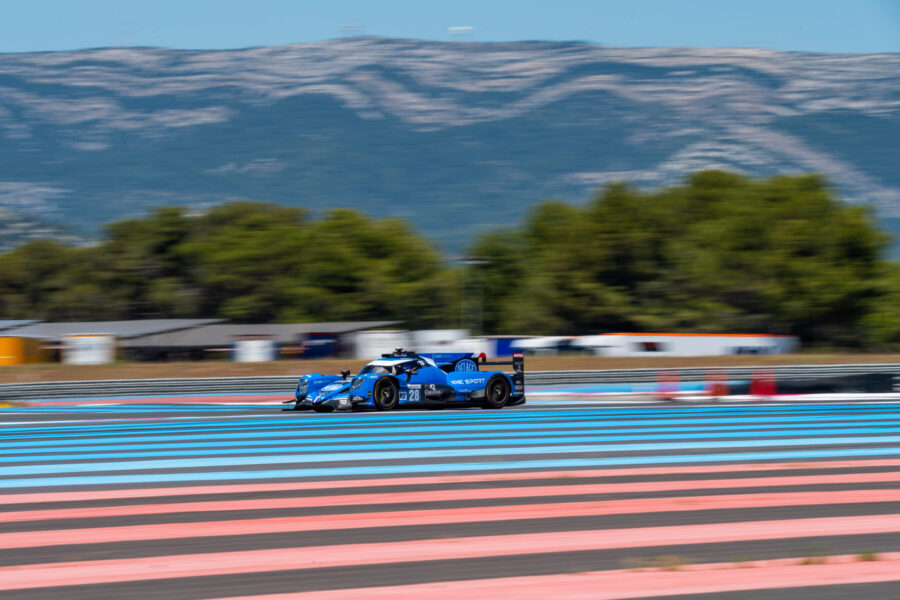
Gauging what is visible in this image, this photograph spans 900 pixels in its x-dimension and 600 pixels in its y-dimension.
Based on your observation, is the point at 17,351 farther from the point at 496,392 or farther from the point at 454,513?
the point at 454,513

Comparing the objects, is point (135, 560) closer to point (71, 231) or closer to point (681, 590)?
point (681, 590)

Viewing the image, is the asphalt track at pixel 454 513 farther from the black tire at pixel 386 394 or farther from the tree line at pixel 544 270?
the tree line at pixel 544 270

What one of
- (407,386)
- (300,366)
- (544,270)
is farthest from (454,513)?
(544,270)

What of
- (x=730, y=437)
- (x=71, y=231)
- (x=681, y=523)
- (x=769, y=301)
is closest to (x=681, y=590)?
(x=681, y=523)

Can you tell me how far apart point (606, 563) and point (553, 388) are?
60.5 feet

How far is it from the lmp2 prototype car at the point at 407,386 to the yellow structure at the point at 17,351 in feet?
89.3

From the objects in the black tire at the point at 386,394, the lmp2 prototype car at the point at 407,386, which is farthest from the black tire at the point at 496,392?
the black tire at the point at 386,394

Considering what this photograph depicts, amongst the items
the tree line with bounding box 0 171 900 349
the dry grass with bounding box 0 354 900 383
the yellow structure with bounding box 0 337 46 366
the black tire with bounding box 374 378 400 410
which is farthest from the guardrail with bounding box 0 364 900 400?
the tree line with bounding box 0 171 900 349

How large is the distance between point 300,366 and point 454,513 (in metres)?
25.0

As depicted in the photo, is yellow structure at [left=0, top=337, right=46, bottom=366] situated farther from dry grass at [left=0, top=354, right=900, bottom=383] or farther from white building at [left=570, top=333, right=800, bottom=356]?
white building at [left=570, top=333, right=800, bottom=356]

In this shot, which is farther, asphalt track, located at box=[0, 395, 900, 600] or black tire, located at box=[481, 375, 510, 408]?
black tire, located at box=[481, 375, 510, 408]

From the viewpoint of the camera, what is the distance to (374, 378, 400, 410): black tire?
1642cm

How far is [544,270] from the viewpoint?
62750 mm

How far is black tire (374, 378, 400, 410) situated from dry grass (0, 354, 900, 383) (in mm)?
12815
